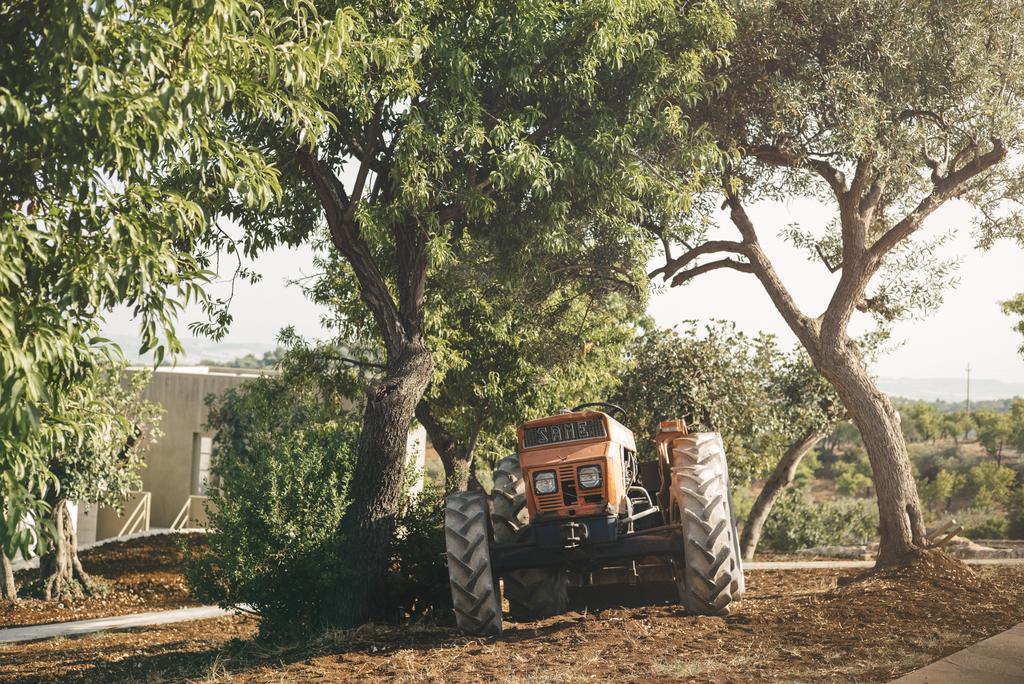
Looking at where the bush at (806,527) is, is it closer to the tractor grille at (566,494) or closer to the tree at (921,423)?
the tractor grille at (566,494)

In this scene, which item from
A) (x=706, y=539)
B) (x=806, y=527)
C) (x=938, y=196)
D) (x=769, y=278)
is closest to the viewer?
(x=706, y=539)

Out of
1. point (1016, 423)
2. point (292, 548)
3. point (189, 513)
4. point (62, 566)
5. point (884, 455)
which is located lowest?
point (62, 566)

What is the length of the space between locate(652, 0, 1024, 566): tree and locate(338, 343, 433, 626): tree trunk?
189 inches

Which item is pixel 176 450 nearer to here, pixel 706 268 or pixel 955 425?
pixel 706 268

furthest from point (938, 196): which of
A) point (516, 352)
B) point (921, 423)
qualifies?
point (921, 423)

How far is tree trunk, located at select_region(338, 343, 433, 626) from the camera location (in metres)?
9.52

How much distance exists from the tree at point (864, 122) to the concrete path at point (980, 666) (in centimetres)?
457

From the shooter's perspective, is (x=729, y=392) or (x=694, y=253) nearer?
(x=694, y=253)

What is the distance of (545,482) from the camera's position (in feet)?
27.9

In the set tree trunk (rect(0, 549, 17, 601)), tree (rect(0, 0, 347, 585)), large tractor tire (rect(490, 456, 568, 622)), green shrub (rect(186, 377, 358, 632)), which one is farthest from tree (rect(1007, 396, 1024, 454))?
tree (rect(0, 0, 347, 585))

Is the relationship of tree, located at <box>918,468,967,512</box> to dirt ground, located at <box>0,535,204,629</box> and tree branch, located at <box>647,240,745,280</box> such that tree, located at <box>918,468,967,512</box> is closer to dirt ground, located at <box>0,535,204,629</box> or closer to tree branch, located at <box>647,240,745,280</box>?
tree branch, located at <box>647,240,745,280</box>

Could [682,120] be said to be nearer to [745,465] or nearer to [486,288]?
[486,288]

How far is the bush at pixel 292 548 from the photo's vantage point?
875cm

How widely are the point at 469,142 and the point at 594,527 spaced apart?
4350 millimetres
